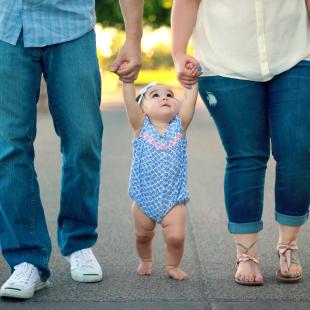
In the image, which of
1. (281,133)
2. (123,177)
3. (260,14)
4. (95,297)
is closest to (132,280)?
(95,297)

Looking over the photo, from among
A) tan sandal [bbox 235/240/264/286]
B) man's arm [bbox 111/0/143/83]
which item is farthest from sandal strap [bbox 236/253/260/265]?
man's arm [bbox 111/0/143/83]

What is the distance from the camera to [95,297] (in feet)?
13.6

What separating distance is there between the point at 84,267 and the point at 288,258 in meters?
0.97

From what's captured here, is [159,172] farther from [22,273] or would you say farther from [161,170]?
[22,273]

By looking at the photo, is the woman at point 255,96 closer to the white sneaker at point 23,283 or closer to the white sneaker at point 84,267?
the white sneaker at point 84,267

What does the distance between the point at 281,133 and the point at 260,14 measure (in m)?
0.56

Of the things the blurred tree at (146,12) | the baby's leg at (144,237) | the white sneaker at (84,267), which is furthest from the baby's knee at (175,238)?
the blurred tree at (146,12)

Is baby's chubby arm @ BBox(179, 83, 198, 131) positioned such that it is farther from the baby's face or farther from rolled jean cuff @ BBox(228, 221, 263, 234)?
rolled jean cuff @ BBox(228, 221, 263, 234)

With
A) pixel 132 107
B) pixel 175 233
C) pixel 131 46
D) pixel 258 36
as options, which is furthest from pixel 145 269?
pixel 258 36

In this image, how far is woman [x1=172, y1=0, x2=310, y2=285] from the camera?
14.1 ft

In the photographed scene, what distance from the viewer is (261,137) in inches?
173

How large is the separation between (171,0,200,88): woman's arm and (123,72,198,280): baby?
11 cm

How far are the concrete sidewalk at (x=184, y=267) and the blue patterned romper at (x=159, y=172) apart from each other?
37 cm

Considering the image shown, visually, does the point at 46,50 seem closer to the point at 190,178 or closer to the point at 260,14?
the point at 260,14
